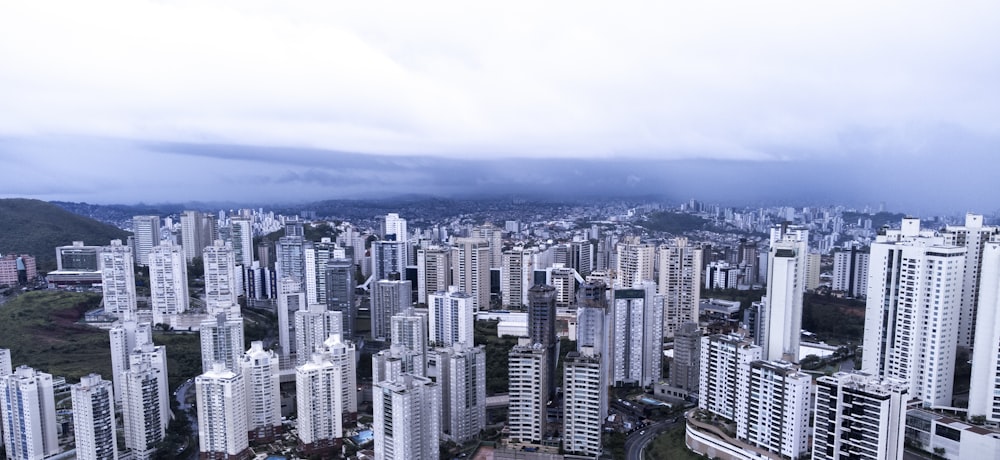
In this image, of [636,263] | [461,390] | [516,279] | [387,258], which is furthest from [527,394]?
[387,258]

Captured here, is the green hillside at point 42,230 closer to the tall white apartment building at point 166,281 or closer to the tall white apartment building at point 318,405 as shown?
the tall white apartment building at point 166,281

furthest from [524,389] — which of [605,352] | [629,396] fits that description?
[629,396]

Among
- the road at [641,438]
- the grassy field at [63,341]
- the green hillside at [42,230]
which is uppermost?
the green hillside at [42,230]

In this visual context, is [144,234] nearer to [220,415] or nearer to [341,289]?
[341,289]

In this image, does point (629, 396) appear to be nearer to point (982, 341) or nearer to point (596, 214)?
point (982, 341)

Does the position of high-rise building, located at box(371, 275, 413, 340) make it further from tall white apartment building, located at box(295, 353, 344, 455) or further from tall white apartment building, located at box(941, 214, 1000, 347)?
tall white apartment building, located at box(941, 214, 1000, 347)

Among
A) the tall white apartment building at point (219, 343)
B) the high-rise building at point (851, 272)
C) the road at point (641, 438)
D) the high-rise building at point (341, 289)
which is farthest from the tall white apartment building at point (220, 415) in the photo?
the high-rise building at point (851, 272)

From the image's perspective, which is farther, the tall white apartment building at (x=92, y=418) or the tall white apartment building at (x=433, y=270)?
the tall white apartment building at (x=433, y=270)
